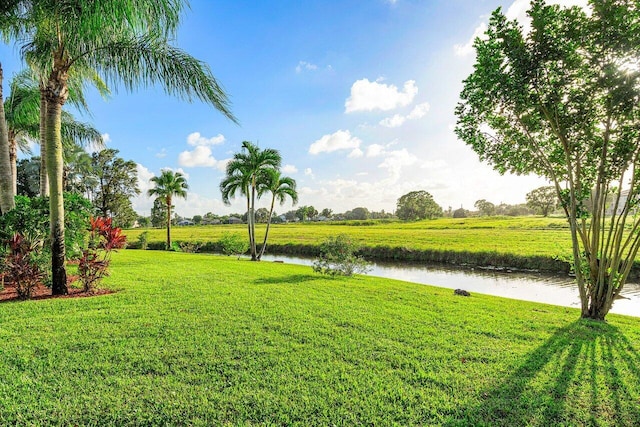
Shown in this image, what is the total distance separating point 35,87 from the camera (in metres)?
11.7

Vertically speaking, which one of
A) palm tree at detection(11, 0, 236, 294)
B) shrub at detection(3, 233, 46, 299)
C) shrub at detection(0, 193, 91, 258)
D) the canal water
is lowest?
the canal water

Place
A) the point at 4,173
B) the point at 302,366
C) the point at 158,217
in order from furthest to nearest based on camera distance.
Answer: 1. the point at 158,217
2. the point at 4,173
3. the point at 302,366

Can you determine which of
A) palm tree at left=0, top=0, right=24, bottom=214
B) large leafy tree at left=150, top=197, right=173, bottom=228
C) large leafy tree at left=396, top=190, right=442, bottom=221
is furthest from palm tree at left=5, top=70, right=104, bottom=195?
large leafy tree at left=396, top=190, right=442, bottom=221

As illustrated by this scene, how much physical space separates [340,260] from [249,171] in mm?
9841

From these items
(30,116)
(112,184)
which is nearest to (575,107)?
(30,116)

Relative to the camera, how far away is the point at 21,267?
6238 mm

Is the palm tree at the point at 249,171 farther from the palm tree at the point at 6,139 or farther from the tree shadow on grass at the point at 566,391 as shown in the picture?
the tree shadow on grass at the point at 566,391

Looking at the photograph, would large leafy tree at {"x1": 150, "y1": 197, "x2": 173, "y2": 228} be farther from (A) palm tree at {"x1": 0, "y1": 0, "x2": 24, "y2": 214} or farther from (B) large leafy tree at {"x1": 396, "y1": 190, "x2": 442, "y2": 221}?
(B) large leafy tree at {"x1": 396, "y1": 190, "x2": 442, "y2": 221}

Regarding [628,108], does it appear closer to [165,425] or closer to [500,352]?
[500,352]

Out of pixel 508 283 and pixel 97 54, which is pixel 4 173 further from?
pixel 508 283

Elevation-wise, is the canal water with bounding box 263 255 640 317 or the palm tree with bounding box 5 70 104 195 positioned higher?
the palm tree with bounding box 5 70 104 195

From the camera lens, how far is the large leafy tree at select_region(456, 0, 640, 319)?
5348 millimetres

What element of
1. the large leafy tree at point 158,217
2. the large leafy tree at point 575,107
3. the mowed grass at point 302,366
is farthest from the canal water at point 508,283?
the large leafy tree at point 158,217

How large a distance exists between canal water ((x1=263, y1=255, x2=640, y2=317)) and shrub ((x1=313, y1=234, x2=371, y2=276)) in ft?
18.3
